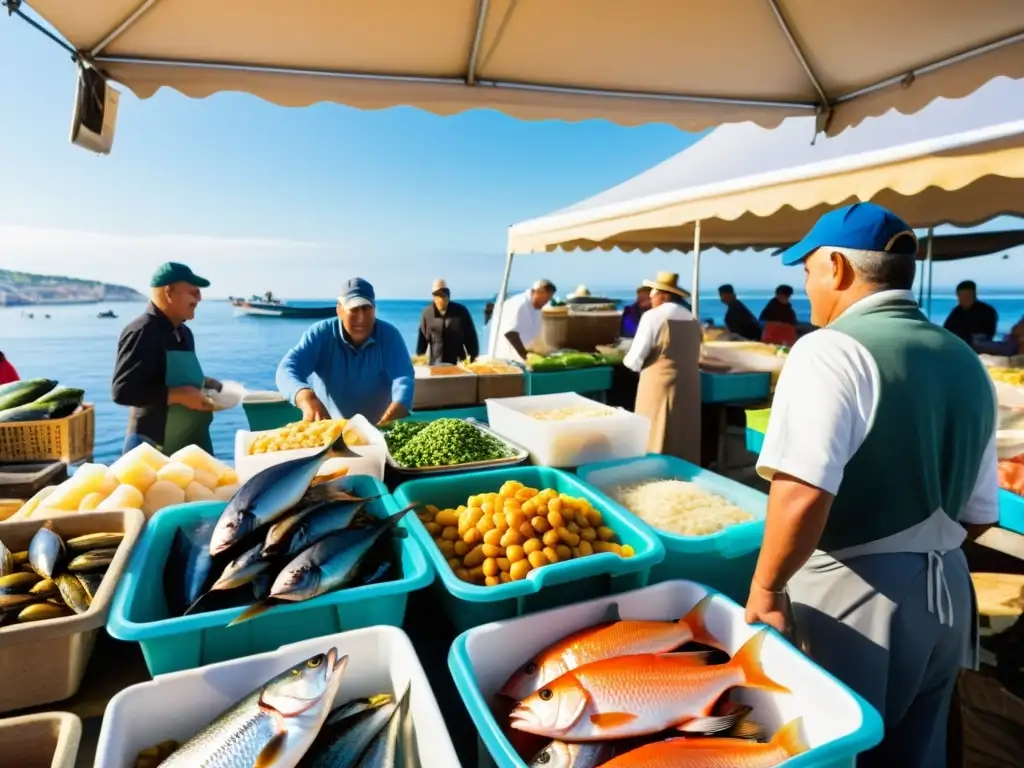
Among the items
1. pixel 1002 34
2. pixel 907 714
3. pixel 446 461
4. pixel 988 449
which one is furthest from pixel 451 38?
pixel 907 714

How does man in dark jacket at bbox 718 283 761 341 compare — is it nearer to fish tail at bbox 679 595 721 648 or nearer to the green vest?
the green vest

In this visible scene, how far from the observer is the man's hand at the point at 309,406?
2.87m

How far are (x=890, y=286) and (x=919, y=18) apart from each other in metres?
1.97

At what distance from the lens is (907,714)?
1668 millimetres

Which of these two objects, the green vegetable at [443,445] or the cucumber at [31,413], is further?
the cucumber at [31,413]

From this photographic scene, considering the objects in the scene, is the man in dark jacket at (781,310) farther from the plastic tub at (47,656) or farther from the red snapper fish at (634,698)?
the plastic tub at (47,656)

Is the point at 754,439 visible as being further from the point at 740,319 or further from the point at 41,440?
the point at 740,319

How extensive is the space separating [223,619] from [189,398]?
9.74 feet

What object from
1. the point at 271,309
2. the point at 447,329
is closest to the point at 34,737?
the point at 447,329

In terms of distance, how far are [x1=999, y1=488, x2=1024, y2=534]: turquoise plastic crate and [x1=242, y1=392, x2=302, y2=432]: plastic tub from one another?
16.4 feet

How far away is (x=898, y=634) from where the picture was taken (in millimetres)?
1534

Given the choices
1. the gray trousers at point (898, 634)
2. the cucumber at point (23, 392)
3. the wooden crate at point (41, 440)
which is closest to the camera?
the gray trousers at point (898, 634)

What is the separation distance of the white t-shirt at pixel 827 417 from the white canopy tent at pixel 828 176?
2450 mm

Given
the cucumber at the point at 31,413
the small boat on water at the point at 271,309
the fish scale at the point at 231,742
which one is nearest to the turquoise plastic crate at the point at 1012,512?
the fish scale at the point at 231,742
